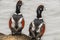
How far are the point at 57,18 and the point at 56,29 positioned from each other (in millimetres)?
1439

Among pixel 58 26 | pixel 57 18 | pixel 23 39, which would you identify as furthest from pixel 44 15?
pixel 23 39

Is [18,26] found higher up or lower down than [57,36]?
higher up

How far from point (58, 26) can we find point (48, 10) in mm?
2189

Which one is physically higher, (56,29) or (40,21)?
(40,21)

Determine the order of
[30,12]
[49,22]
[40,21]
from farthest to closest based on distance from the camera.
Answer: [30,12] → [49,22] → [40,21]

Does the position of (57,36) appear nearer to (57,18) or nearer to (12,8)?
(57,18)

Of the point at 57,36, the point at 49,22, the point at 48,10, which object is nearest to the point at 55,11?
the point at 48,10

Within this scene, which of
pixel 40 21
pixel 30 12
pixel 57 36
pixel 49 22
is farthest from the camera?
pixel 30 12

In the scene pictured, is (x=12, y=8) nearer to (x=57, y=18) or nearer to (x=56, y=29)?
(x=57, y=18)

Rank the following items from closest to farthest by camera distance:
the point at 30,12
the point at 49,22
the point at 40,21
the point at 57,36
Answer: the point at 40,21, the point at 57,36, the point at 49,22, the point at 30,12

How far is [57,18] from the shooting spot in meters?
13.3

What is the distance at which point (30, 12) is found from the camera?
14.0 meters

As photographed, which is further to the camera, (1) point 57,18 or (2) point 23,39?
(1) point 57,18

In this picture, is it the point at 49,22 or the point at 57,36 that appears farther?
the point at 49,22
